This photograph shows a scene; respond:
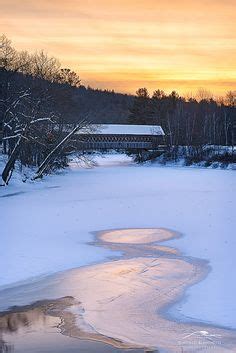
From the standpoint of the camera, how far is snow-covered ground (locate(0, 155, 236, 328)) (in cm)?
1031

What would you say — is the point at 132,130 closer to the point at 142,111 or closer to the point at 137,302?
the point at 142,111

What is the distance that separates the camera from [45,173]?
2084 inches

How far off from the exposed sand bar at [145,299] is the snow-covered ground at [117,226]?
0.43 metres

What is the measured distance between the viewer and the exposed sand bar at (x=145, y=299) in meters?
7.38

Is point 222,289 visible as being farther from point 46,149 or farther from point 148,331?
point 46,149

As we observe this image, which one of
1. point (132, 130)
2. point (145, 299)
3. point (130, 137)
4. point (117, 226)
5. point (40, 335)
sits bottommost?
point (117, 226)

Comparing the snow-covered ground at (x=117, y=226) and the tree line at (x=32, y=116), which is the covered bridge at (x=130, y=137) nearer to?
the tree line at (x=32, y=116)

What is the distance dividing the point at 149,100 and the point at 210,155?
6324cm

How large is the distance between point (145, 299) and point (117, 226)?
935 centimetres

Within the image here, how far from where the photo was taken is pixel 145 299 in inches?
375

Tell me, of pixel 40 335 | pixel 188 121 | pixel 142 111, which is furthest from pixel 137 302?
pixel 142 111

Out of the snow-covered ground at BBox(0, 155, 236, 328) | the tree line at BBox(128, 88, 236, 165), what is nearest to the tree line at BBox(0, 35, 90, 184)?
the snow-covered ground at BBox(0, 155, 236, 328)

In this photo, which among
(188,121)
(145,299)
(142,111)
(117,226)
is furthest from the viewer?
(142,111)

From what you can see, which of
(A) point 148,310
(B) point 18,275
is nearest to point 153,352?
(A) point 148,310
